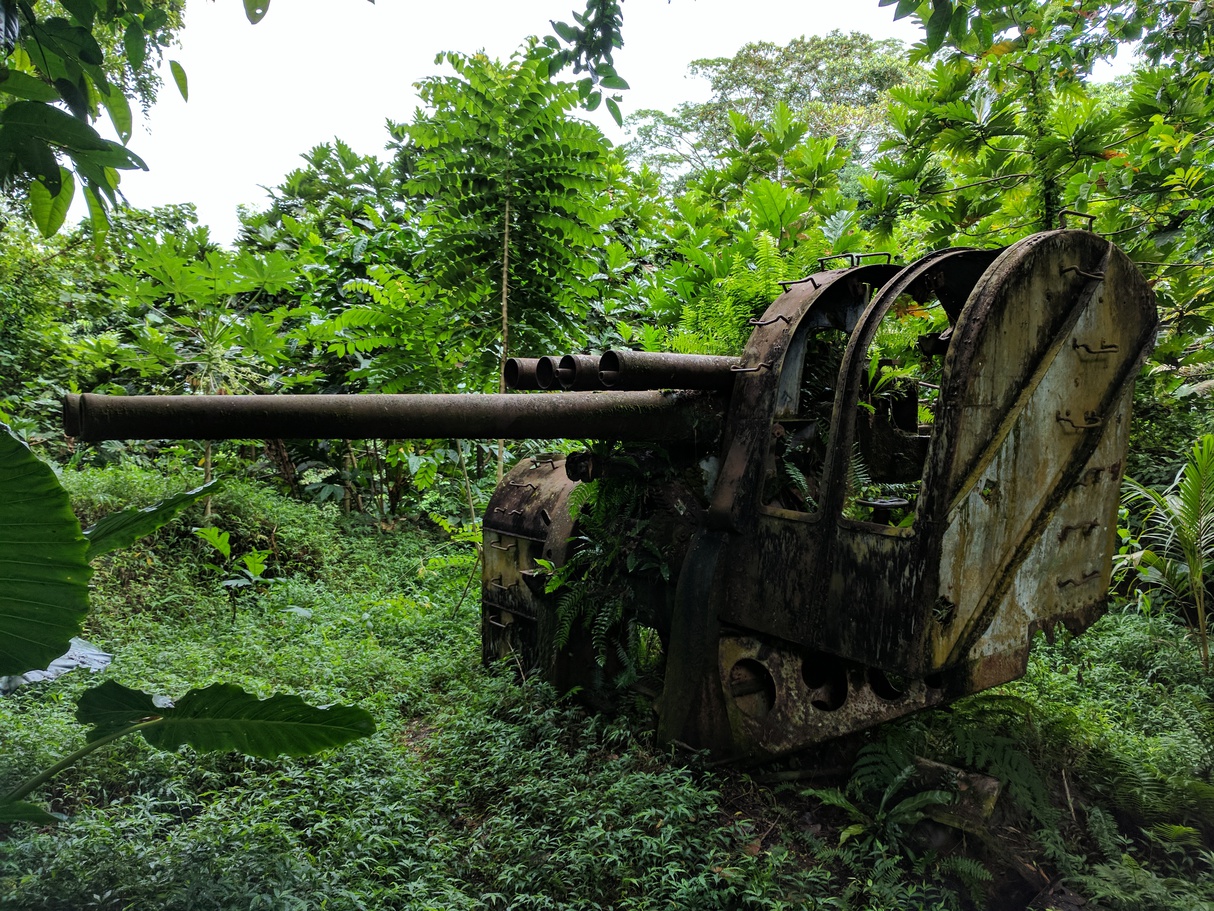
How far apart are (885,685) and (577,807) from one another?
1.64 meters

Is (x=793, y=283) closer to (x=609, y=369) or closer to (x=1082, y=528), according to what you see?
(x=609, y=369)

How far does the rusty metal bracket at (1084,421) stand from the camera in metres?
3.30

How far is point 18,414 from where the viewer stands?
8.25 metres

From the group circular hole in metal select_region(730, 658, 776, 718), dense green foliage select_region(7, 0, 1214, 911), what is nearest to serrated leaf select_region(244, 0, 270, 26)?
dense green foliage select_region(7, 0, 1214, 911)

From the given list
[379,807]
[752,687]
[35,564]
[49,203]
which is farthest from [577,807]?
A: [49,203]

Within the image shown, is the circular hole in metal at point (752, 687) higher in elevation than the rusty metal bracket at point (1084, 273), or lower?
lower

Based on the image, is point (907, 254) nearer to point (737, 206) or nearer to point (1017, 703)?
point (737, 206)

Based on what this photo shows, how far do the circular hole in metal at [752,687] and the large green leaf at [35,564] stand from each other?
105 inches

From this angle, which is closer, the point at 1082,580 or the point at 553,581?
the point at 1082,580

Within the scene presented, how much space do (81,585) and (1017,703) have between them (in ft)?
13.7

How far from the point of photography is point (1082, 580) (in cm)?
Result: 357

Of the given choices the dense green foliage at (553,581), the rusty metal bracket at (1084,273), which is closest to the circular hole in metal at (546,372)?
the dense green foliage at (553,581)

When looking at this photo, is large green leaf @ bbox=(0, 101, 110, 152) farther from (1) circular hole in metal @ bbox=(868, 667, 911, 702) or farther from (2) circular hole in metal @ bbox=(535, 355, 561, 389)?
(1) circular hole in metal @ bbox=(868, 667, 911, 702)

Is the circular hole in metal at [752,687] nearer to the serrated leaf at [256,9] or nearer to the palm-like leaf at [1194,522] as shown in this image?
the serrated leaf at [256,9]
